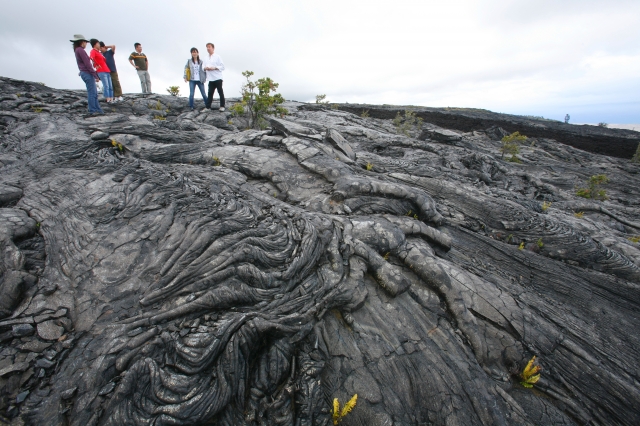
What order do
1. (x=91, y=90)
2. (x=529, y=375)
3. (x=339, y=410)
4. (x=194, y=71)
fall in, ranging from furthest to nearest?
(x=194, y=71)
(x=91, y=90)
(x=529, y=375)
(x=339, y=410)

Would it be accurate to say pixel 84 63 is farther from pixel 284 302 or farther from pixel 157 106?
pixel 284 302

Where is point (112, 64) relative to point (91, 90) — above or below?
above

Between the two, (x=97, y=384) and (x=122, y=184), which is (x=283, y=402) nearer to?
(x=97, y=384)

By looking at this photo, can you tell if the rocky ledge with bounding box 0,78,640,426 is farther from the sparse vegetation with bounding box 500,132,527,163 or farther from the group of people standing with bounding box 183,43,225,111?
the sparse vegetation with bounding box 500,132,527,163

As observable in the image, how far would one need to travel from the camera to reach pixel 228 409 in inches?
161

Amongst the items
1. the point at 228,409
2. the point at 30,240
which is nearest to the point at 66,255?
the point at 30,240

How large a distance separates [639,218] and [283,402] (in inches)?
769

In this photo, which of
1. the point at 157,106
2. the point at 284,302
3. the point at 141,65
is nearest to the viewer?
the point at 284,302

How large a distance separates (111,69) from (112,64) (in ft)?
1.86

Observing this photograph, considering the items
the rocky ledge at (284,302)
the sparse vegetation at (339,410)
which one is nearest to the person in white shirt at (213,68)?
the rocky ledge at (284,302)

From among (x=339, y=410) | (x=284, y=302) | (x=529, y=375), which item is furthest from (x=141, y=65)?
(x=529, y=375)

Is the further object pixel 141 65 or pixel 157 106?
pixel 141 65

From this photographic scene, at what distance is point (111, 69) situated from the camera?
1605 cm

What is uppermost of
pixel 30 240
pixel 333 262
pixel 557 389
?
pixel 30 240
